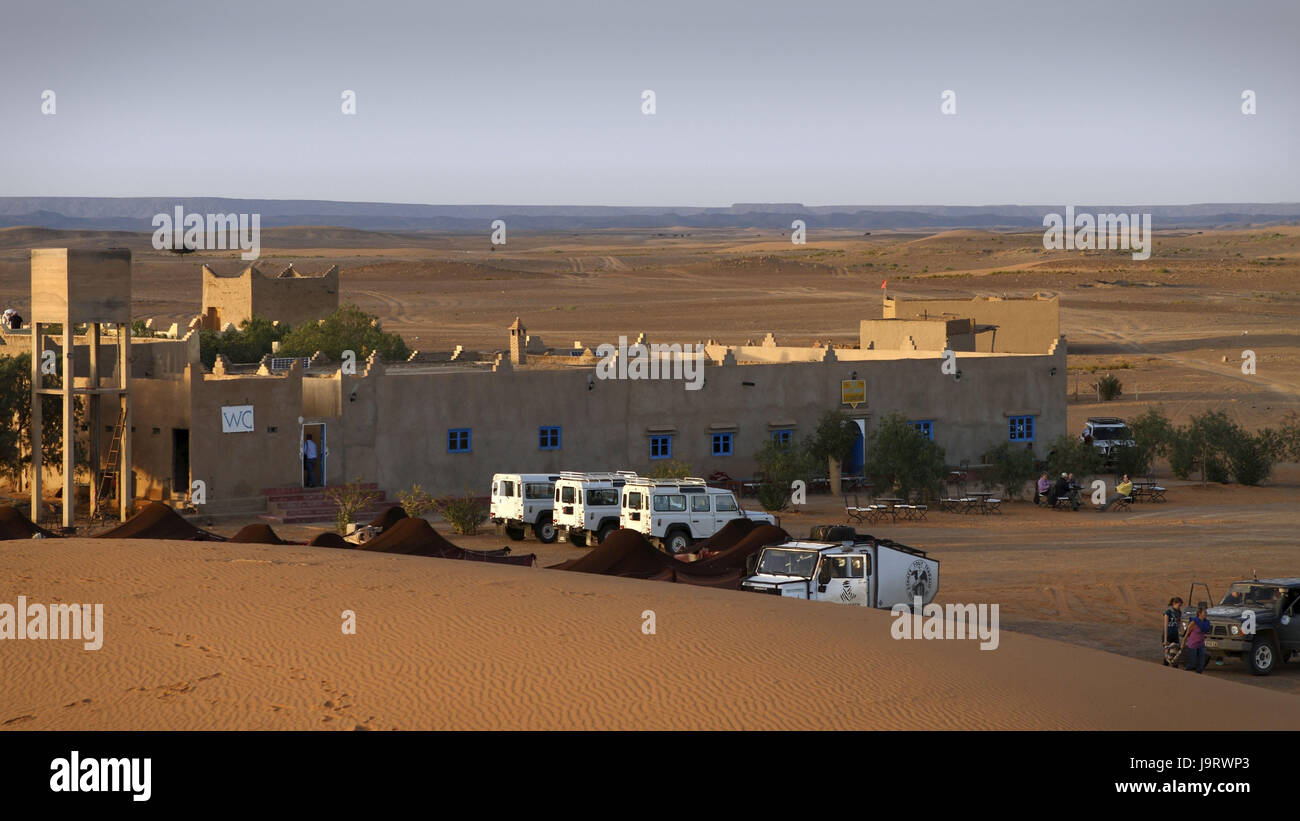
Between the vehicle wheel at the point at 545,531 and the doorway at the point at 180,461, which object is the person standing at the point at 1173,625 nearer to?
the vehicle wheel at the point at 545,531

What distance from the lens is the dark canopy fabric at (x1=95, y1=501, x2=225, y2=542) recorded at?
1115 inches

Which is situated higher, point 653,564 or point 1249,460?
point 1249,460

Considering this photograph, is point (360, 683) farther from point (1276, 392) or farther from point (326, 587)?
point (1276, 392)

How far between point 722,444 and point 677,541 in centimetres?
1067

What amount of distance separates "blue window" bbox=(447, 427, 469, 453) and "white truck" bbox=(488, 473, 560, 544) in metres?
4.74

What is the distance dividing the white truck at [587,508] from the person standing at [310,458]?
7325mm

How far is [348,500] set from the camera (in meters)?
34.8

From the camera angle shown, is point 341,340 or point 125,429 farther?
point 341,340

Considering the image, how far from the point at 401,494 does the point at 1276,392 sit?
4073 cm

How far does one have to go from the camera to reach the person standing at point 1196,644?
2092 centimetres

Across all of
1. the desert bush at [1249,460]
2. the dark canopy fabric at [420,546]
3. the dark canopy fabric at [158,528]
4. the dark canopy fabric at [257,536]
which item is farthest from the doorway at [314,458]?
the desert bush at [1249,460]

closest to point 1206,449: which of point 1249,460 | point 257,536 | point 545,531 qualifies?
point 1249,460

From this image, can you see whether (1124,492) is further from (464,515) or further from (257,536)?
(257,536)
